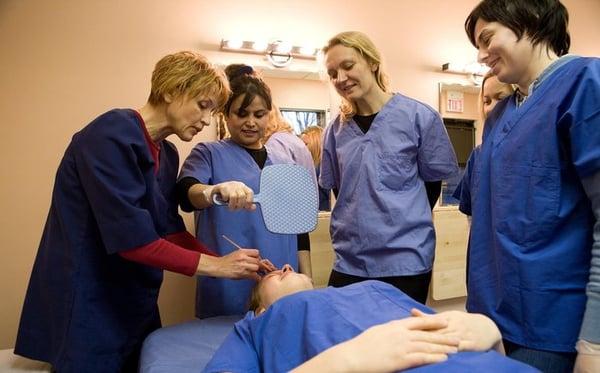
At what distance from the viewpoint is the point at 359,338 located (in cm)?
72

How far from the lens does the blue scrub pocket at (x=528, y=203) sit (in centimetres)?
80

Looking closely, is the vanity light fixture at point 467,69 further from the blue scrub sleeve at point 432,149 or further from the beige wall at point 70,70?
the blue scrub sleeve at point 432,149

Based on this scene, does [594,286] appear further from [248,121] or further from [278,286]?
[248,121]

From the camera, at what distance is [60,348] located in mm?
1061

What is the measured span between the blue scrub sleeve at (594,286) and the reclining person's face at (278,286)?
0.68m

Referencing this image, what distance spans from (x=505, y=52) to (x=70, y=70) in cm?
170

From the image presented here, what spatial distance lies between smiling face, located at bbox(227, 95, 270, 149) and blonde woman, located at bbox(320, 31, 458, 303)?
28 cm

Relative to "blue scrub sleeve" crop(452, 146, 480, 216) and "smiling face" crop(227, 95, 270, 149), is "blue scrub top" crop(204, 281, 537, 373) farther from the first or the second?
"smiling face" crop(227, 95, 270, 149)

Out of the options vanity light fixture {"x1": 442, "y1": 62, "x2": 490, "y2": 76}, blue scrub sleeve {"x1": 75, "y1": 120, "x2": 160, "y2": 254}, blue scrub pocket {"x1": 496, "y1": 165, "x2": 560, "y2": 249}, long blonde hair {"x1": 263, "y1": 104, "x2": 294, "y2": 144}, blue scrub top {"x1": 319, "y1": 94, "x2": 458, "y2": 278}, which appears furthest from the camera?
vanity light fixture {"x1": 442, "y1": 62, "x2": 490, "y2": 76}

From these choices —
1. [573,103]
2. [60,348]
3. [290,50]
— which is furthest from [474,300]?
[290,50]

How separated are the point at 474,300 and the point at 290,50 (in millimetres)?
1563

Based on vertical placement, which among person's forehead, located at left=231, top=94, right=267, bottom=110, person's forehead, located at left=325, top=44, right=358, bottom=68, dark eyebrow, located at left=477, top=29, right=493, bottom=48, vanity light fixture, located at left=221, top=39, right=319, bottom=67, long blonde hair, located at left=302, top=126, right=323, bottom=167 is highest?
vanity light fixture, located at left=221, top=39, right=319, bottom=67

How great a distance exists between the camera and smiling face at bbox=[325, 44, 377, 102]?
1363 mm

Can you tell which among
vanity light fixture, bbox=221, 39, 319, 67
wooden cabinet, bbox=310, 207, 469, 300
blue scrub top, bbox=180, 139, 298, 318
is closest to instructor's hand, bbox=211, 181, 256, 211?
blue scrub top, bbox=180, 139, 298, 318
